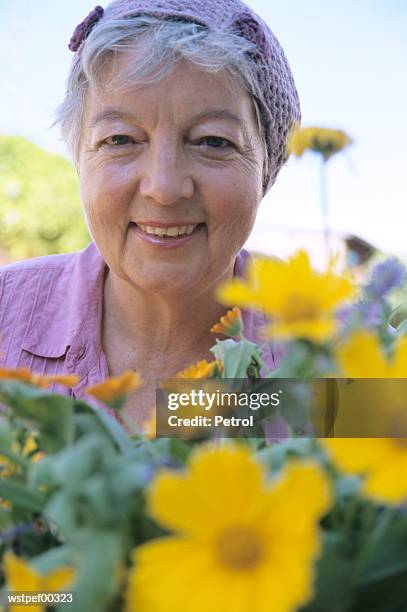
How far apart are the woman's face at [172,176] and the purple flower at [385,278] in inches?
32.6

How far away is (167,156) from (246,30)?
28 cm

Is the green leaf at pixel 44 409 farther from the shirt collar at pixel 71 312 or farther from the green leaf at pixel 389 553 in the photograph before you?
the shirt collar at pixel 71 312

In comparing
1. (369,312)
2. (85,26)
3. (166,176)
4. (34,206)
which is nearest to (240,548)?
(369,312)

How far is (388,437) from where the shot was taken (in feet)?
0.89

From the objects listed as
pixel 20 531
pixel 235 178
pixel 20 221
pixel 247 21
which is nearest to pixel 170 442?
pixel 20 531

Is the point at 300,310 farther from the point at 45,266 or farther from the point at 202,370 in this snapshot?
the point at 45,266

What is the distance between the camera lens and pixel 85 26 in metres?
1.27

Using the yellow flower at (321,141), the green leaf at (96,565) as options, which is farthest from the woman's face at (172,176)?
the green leaf at (96,565)

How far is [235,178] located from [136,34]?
279 mm

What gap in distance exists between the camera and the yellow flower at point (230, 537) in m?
0.23

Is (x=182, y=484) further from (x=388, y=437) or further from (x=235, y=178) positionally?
(x=235, y=178)

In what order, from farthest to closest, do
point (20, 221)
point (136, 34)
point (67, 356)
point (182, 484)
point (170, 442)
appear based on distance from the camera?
point (20, 221), point (67, 356), point (136, 34), point (170, 442), point (182, 484)

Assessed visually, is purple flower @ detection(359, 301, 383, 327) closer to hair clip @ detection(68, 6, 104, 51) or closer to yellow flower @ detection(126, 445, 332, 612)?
yellow flower @ detection(126, 445, 332, 612)

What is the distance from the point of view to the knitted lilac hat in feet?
3.95
